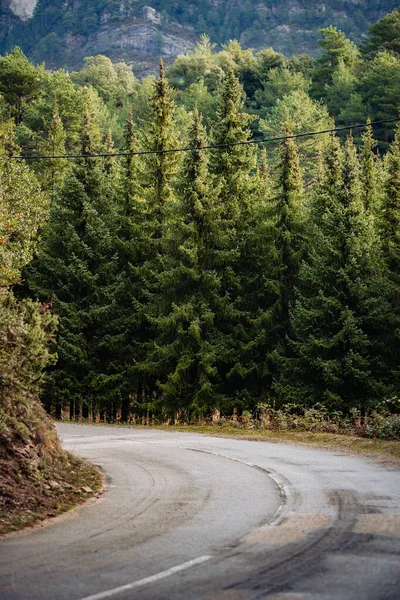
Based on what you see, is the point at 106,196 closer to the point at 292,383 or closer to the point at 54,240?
the point at 54,240

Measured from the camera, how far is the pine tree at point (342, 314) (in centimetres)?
3216

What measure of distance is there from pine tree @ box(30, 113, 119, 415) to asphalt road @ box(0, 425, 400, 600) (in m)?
20.7

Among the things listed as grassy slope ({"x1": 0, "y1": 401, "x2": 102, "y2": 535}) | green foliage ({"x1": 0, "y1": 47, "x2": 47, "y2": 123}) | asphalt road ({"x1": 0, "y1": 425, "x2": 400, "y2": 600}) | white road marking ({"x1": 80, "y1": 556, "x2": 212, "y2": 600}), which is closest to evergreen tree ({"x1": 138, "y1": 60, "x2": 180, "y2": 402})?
asphalt road ({"x1": 0, "y1": 425, "x2": 400, "y2": 600})

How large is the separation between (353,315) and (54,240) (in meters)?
15.2

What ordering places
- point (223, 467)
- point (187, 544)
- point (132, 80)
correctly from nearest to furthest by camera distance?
point (187, 544) → point (223, 467) → point (132, 80)

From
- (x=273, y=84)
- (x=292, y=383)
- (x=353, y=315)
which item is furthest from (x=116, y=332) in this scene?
(x=273, y=84)

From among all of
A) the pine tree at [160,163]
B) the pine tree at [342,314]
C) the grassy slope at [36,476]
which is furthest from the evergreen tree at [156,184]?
the grassy slope at [36,476]

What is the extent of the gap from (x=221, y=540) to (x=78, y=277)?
28395 mm

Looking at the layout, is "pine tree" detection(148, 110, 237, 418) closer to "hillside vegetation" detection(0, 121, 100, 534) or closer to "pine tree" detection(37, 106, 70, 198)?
"pine tree" detection(37, 106, 70, 198)

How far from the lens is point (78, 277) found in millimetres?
36250

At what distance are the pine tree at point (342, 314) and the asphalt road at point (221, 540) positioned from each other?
54.7 feet

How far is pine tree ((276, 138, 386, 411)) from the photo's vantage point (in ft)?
105

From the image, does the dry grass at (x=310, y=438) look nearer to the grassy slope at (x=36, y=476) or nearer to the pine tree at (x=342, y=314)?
the pine tree at (x=342, y=314)

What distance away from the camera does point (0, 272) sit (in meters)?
21.2
